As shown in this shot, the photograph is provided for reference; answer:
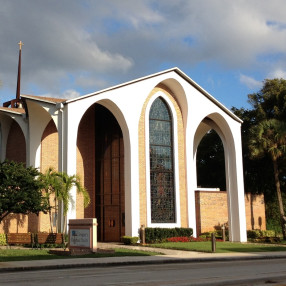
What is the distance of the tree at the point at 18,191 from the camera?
23.2 meters

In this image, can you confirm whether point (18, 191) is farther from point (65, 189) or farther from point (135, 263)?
point (135, 263)

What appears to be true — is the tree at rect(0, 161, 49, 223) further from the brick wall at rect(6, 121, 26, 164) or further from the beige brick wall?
the brick wall at rect(6, 121, 26, 164)

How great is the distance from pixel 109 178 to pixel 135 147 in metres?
3.89

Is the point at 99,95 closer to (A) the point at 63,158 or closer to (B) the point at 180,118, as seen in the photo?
(A) the point at 63,158

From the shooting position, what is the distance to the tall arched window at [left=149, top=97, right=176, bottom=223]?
3098 centimetres

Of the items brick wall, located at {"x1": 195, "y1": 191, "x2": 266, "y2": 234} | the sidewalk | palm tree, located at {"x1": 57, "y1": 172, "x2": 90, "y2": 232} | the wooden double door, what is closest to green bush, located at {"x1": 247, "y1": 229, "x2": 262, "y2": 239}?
brick wall, located at {"x1": 195, "y1": 191, "x2": 266, "y2": 234}

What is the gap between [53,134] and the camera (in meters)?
33.0

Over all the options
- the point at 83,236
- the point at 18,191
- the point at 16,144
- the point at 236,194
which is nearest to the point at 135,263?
the point at 83,236

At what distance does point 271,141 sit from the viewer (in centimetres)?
3625

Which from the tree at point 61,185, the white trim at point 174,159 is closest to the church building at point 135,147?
the white trim at point 174,159

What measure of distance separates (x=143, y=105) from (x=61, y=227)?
32.7 feet

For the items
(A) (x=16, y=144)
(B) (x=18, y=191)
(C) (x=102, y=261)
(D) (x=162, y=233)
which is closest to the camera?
(C) (x=102, y=261)

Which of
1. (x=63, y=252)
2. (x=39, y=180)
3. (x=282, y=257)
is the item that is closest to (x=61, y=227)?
(x=39, y=180)

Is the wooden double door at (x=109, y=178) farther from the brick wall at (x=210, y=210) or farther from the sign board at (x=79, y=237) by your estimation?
the sign board at (x=79, y=237)
